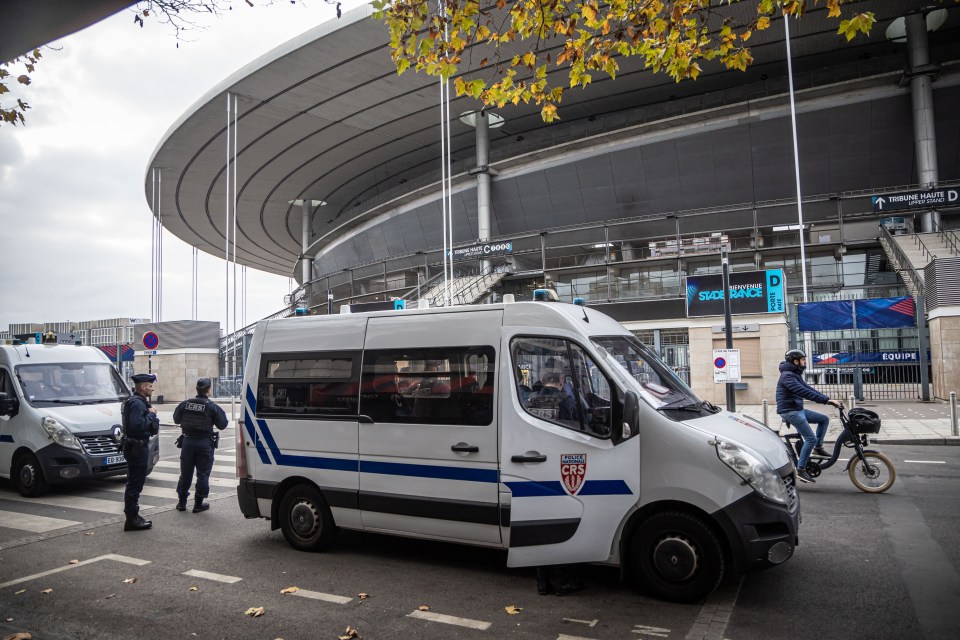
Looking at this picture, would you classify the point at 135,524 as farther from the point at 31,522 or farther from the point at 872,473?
the point at 872,473

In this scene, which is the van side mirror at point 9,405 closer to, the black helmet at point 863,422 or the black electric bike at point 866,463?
the black electric bike at point 866,463

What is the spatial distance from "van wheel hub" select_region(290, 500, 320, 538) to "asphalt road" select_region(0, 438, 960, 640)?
23 centimetres

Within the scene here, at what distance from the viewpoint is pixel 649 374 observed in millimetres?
5625

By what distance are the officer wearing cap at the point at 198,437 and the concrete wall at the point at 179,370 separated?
3015cm

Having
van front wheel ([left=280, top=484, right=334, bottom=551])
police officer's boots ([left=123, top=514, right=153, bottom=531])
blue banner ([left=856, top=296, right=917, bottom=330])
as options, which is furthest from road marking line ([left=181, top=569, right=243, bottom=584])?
blue banner ([left=856, top=296, right=917, bottom=330])

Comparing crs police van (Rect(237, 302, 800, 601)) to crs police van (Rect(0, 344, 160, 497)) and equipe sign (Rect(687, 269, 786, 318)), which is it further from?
equipe sign (Rect(687, 269, 786, 318))

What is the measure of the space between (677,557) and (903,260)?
85.2 ft

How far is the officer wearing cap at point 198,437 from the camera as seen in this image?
824 cm

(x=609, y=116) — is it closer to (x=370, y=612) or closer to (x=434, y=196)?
(x=434, y=196)

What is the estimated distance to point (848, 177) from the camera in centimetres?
3148

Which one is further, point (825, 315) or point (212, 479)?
point (825, 315)

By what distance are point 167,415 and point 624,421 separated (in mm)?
25158

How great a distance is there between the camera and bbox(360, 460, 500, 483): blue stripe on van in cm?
552

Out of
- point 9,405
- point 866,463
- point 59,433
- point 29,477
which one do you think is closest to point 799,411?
point 866,463
